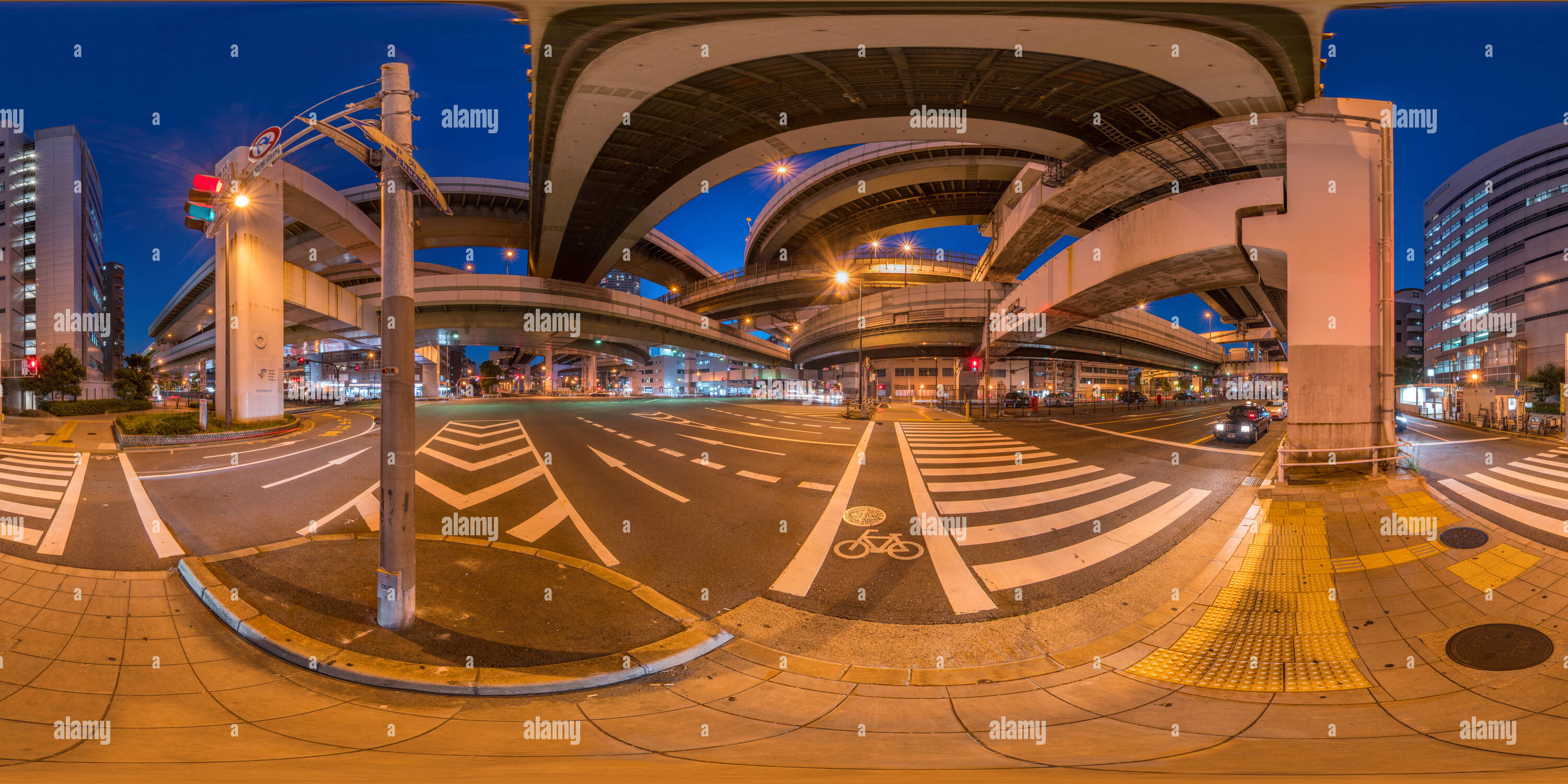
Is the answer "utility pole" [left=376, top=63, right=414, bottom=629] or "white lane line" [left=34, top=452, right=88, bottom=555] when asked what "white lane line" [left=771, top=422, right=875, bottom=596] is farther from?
"white lane line" [left=34, top=452, right=88, bottom=555]

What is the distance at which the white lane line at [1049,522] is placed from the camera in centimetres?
700

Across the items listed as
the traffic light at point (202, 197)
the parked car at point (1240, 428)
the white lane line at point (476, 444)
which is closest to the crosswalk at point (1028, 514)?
the parked car at point (1240, 428)

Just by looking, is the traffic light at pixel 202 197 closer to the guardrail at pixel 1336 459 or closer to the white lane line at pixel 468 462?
the white lane line at pixel 468 462

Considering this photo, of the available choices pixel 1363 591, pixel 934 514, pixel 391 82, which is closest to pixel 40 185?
pixel 391 82

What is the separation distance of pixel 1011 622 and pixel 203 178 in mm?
22627

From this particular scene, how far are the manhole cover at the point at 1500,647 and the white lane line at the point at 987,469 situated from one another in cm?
663

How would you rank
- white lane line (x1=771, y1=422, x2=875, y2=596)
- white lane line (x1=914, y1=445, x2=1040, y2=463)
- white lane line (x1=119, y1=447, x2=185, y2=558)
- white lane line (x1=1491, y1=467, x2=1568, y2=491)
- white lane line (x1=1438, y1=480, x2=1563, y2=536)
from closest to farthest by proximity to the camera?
1. white lane line (x1=771, y1=422, x2=875, y2=596)
2. white lane line (x1=119, y1=447, x2=185, y2=558)
3. white lane line (x1=1438, y1=480, x2=1563, y2=536)
4. white lane line (x1=1491, y1=467, x2=1568, y2=491)
5. white lane line (x1=914, y1=445, x2=1040, y2=463)

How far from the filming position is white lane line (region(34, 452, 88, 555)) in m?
6.21

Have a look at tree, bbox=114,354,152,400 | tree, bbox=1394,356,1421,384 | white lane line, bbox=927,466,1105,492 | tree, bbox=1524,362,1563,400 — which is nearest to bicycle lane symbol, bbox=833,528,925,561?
white lane line, bbox=927,466,1105,492

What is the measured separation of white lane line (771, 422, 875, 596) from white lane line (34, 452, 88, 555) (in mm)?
9037

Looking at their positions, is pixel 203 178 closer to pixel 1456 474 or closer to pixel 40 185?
pixel 1456 474

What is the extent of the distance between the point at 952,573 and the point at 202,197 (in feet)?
72.3

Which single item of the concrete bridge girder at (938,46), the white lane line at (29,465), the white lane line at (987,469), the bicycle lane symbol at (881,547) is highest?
the concrete bridge girder at (938,46)

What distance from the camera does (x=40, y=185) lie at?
46.8 metres
